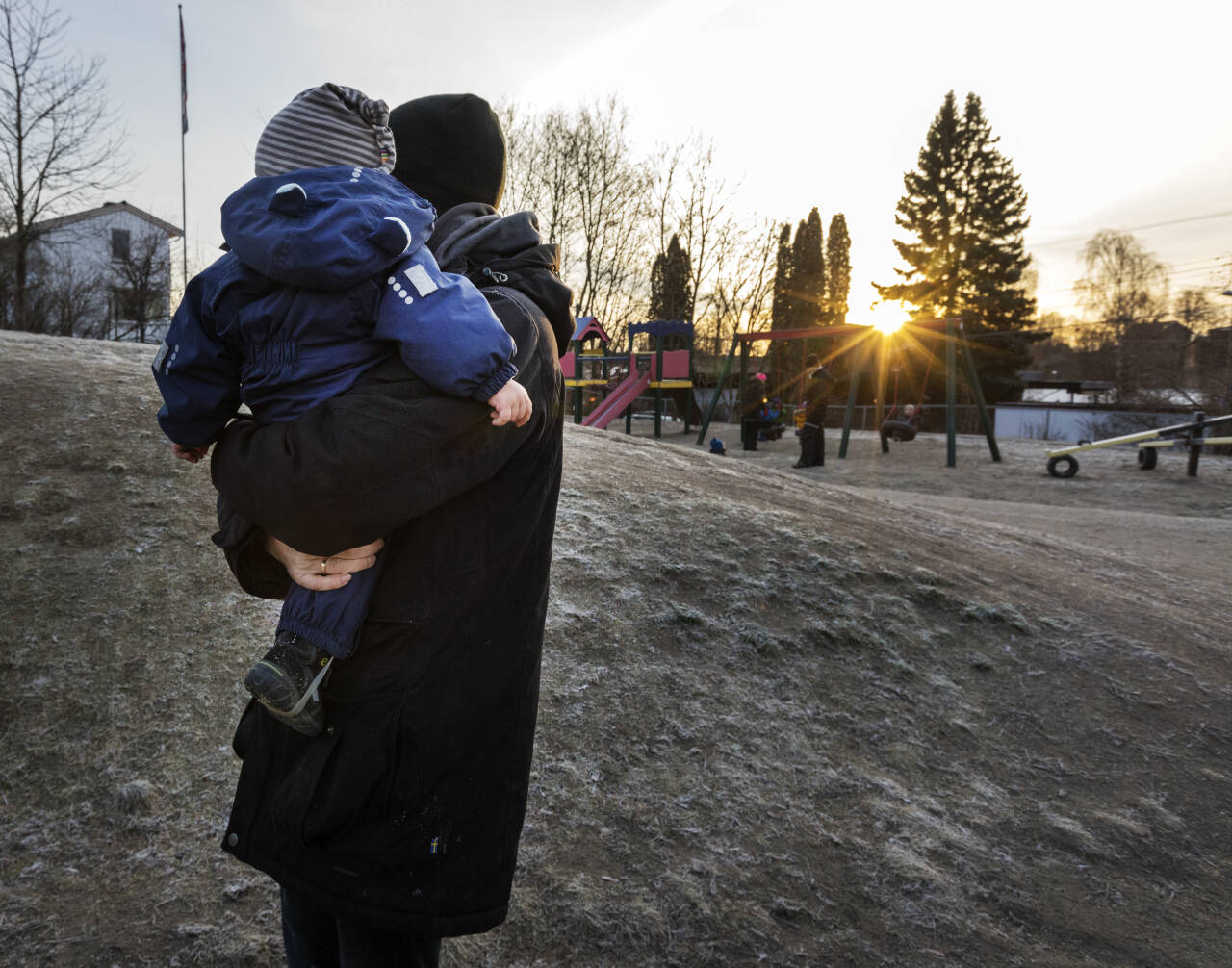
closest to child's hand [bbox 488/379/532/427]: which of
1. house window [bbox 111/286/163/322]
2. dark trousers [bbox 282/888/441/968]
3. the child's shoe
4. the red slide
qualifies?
the child's shoe

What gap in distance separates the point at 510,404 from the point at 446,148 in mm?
496

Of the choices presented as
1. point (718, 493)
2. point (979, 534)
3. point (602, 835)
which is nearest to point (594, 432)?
point (718, 493)

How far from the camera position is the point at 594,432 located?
746cm

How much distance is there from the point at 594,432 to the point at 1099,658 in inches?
184

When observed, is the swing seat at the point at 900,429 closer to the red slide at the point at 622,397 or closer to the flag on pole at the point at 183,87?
the red slide at the point at 622,397

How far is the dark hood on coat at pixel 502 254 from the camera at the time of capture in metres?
1.14

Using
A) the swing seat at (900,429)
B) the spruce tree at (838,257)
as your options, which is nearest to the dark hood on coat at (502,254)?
the swing seat at (900,429)

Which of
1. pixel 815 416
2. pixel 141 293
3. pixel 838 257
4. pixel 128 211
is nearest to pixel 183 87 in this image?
pixel 141 293

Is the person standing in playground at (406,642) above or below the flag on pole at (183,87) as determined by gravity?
below

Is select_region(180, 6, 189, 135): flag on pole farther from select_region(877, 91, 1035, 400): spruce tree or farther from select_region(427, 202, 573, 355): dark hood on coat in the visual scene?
select_region(877, 91, 1035, 400): spruce tree

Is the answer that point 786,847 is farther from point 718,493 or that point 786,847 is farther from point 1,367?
point 1,367

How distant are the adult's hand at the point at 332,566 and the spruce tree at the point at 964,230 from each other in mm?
38006

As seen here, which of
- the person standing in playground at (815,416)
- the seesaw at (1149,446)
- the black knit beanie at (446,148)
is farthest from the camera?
the person standing in playground at (815,416)

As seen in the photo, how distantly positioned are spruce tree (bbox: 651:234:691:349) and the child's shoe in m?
29.8
